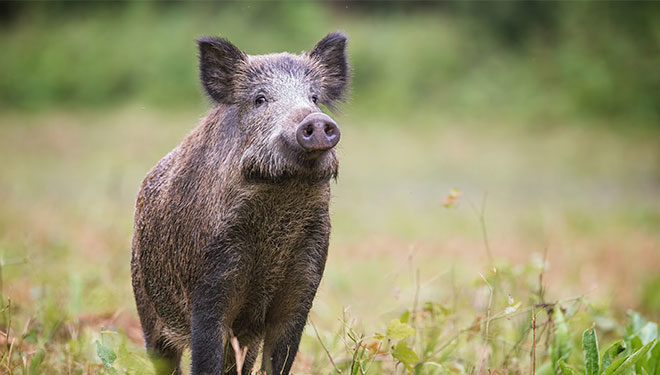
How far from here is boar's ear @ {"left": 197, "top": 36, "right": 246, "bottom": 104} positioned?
323 centimetres

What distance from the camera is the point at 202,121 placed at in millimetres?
3379

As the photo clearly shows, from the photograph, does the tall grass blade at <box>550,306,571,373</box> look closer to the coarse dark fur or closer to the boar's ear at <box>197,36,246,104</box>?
the coarse dark fur

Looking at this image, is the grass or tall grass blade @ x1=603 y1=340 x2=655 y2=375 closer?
tall grass blade @ x1=603 y1=340 x2=655 y2=375

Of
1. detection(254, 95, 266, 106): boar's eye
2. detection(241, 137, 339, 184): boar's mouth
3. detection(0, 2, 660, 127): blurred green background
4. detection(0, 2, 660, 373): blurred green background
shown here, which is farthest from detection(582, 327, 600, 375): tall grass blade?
detection(0, 2, 660, 127): blurred green background

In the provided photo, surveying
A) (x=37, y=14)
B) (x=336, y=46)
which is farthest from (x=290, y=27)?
(x=336, y=46)

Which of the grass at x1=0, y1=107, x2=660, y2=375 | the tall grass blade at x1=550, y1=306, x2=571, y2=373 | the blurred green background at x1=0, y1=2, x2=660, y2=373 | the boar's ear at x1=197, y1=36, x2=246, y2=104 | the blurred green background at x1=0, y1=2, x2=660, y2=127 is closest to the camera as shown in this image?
the tall grass blade at x1=550, y1=306, x2=571, y2=373

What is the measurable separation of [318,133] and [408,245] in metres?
5.55

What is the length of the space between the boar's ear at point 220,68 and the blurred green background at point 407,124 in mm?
3606

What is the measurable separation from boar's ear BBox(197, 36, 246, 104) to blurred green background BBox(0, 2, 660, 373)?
3606 millimetres

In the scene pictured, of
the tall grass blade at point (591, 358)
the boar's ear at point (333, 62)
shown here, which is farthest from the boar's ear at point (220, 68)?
the tall grass blade at point (591, 358)

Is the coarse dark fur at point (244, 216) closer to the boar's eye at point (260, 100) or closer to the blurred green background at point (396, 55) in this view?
the boar's eye at point (260, 100)

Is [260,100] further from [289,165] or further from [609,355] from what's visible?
[609,355]

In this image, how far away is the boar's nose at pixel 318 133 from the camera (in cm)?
266

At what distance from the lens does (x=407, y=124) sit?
15.1 m
